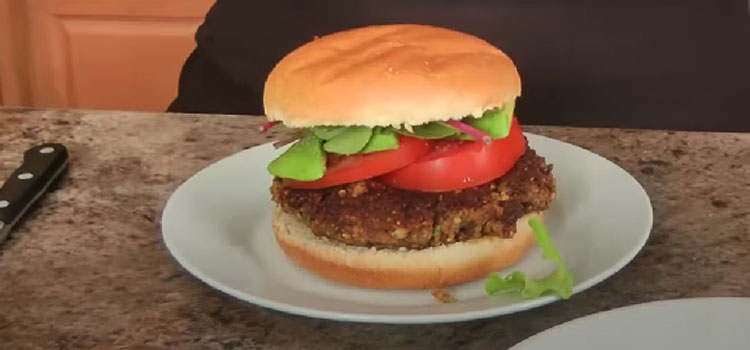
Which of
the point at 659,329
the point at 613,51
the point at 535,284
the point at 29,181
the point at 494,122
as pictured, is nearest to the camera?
the point at 659,329

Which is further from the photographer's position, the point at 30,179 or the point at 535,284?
the point at 30,179

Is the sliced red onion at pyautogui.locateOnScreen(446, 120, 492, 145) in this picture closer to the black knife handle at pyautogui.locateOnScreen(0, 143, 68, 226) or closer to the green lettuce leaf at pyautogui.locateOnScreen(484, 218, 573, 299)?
the green lettuce leaf at pyautogui.locateOnScreen(484, 218, 573, 299)

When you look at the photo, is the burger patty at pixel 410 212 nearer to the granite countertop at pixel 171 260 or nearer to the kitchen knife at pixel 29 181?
the granite countertop at pixel 171 260

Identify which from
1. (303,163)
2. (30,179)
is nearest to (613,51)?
(303,163)

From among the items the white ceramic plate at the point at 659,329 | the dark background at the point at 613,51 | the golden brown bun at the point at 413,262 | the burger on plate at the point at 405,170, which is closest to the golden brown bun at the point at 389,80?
the burger on plate at the point at 405,170

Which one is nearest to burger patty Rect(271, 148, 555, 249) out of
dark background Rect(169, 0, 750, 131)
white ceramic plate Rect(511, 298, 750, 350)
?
white ceramic plate Rect(511, 298, 750, 350)

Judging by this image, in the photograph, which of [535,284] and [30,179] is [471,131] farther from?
[30,179]

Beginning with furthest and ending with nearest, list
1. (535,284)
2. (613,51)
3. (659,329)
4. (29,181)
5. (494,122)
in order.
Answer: (613,51) → (29,181) → (494,122) → (535,284) → (659,329)

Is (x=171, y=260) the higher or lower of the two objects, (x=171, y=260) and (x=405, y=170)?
the lower
